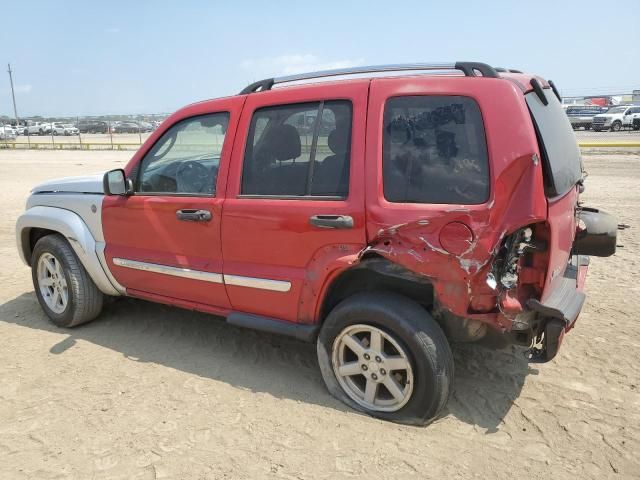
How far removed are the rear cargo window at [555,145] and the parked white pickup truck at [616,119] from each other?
34.7 m

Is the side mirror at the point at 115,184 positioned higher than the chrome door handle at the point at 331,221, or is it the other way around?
the side mirror at the point at 115,184

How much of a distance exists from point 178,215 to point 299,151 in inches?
40.5

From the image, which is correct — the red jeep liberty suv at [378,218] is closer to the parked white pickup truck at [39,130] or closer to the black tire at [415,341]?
the black tire at [415,341]

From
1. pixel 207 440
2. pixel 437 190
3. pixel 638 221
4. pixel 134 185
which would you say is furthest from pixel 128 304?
pixel 638 221

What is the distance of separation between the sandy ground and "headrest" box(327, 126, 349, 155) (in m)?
1.59

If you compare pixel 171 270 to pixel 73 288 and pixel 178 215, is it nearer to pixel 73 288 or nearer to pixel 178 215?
pixel 178 215

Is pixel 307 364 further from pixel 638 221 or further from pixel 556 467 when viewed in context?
pixel 638 221

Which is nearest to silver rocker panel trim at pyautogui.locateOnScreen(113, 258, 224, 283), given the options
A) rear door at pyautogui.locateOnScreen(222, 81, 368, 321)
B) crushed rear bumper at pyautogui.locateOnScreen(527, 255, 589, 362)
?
rear door at pyautogui.locateOnScreen(222, 81, 368, 321)

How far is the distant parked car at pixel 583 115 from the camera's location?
35.3 metres

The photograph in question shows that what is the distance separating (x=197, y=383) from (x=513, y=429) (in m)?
2.07

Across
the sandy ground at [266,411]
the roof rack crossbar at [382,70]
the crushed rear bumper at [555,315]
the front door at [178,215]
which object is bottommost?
the sandy ground at [266,411]

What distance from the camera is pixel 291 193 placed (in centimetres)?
329

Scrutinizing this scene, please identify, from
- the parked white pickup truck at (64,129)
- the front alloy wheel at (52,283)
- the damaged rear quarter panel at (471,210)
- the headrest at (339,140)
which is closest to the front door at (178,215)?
the front alloy wheel at (52,283)

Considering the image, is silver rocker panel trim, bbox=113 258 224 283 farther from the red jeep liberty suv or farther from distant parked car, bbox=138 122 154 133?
distant parked car, bbox=138 122 154 133
